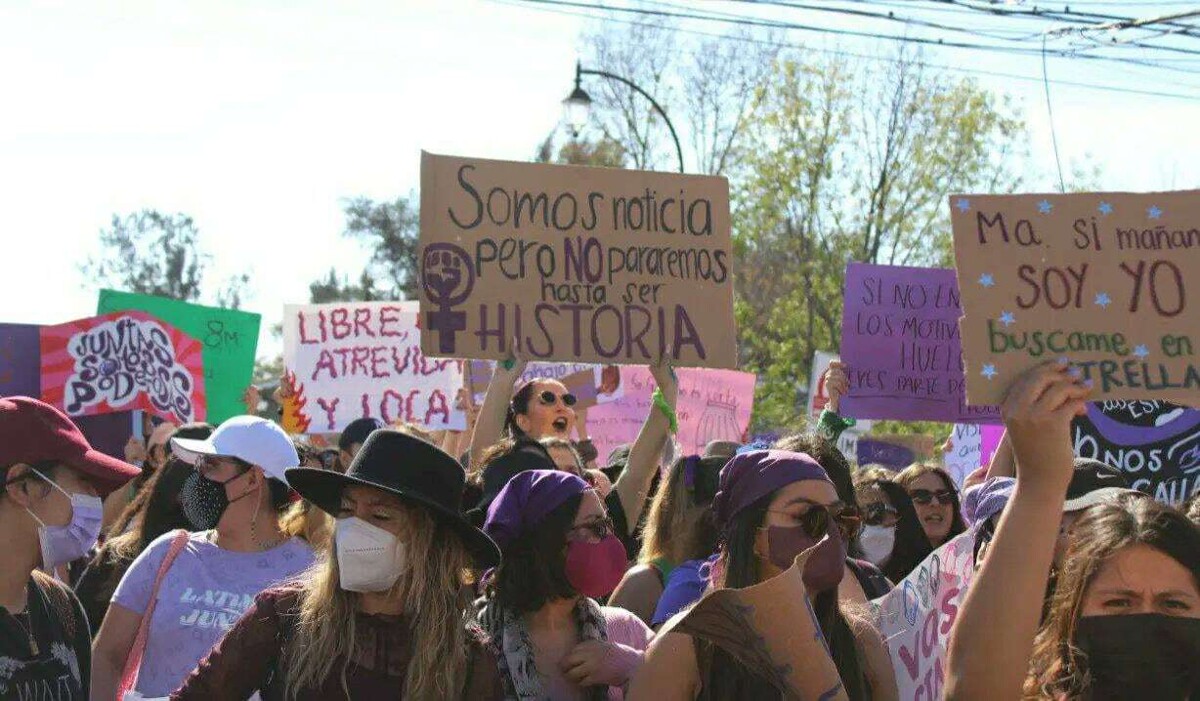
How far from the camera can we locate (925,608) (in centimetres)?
431

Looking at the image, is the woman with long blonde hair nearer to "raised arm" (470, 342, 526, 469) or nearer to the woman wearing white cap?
the woman wearing white cap

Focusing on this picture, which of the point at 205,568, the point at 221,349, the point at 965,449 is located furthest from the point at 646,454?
the point at 221,349

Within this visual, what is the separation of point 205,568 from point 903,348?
5043 mm

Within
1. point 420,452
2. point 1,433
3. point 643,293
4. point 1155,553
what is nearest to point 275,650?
point 420,452

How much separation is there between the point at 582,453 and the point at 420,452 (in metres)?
5.31

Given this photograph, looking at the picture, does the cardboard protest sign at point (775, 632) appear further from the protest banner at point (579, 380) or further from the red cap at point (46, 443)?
the protest banner at point (579, 380)

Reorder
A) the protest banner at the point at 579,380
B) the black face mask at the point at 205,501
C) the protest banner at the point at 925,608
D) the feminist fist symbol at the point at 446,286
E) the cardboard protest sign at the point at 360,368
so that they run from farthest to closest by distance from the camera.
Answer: the cardboard protest sign at the point at 360,368, the protest banner at the point at 579,380, the feminist fist symbol at the point at 446,286, the black face mask at the point at 205,501, the protest banner at the point at 925,608

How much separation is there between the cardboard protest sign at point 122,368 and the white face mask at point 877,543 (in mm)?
6129

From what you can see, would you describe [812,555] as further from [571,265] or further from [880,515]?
[880,515]

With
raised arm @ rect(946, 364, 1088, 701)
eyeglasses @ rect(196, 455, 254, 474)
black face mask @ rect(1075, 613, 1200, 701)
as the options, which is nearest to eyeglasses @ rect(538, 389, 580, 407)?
eyeglasses @ rect(196, 455, 254, 474)

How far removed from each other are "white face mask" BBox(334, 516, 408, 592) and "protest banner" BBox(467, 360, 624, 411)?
Result: 6.95 meters

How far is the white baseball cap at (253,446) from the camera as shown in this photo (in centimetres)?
511

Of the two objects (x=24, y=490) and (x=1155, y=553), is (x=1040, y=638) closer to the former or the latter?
(x=1155, y=553)

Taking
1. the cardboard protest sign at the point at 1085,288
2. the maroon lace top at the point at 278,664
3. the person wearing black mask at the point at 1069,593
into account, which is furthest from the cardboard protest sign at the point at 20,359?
the person wearing black mask at the point at 1069,593
